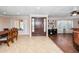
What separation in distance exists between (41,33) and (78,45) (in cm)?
626

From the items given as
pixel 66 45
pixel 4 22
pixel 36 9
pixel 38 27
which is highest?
pixel 36 9

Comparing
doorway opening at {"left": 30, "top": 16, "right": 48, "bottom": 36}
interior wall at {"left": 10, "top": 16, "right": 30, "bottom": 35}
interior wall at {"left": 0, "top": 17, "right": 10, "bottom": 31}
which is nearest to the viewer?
doorway opening at {"left": 30, "top": 16, "right": 48, "bottom": 36}

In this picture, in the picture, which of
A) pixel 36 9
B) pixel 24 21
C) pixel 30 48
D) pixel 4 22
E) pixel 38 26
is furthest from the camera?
pixel 24 21

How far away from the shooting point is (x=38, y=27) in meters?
11.9

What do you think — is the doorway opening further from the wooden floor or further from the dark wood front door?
the wooden floor

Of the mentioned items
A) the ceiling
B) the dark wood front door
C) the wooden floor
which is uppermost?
the ceiling

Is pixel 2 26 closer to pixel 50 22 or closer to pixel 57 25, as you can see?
pixel 50 22

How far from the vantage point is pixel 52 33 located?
1338 centimetres

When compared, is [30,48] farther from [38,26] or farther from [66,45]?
[38,26]

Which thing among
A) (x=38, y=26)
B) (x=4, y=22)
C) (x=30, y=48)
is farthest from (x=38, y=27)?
(x=30, y=48)

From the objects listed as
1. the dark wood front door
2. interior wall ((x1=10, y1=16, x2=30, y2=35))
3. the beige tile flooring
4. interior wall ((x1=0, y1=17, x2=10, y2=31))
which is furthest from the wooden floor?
interior wall ((x1=0, y1=17, x2=10, y2=31))

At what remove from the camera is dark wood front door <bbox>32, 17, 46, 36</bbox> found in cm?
1170
